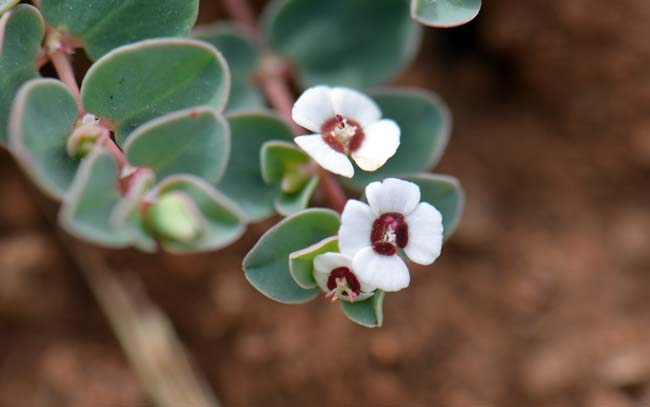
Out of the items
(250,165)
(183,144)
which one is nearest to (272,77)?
(250,165)

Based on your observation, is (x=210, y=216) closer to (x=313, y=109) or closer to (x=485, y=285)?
(x=313, y=109)

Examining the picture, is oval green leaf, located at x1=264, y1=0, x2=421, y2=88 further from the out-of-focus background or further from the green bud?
the green bud

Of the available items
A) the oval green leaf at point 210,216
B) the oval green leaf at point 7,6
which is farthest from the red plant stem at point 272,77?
the oval green leaf at point 7,6

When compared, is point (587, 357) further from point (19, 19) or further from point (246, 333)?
point (19, 19)

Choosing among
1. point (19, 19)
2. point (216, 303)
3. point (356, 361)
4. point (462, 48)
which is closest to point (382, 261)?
point (19, 19)

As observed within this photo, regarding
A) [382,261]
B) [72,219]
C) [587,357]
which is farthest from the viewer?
[587,357]

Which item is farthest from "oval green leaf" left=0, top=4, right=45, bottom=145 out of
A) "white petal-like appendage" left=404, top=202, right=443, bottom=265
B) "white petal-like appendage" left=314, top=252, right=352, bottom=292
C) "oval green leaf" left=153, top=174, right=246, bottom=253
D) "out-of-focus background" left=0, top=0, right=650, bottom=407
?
"out-of-focus background" left=0, top=0, right=650, bottom=407
